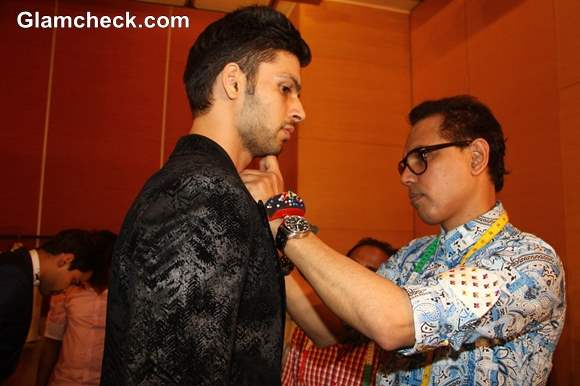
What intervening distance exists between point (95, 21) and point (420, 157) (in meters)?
3.99

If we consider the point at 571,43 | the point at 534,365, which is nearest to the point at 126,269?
the point at 534,365

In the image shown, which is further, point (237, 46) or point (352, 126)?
point (352, 126)

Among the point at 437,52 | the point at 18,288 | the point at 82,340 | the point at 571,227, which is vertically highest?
the point at 437,52

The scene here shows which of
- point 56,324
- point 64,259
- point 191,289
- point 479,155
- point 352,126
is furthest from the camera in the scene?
point 352,126

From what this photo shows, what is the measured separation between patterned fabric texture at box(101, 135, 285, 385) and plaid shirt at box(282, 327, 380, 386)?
1.38 meters

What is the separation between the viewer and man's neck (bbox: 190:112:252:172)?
1.09 metres

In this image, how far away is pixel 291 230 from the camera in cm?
112

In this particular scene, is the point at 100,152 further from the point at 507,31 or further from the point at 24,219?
the point at 507,31

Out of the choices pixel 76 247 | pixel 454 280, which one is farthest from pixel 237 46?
pixel 76 247

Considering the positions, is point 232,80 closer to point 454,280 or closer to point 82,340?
point 454,280

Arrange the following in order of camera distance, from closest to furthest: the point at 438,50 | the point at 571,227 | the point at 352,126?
the point at 571,227 → the point at 438,50 → the point at 352,126

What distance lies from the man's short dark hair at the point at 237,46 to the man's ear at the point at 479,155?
708 millimetres

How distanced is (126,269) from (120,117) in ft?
13.1

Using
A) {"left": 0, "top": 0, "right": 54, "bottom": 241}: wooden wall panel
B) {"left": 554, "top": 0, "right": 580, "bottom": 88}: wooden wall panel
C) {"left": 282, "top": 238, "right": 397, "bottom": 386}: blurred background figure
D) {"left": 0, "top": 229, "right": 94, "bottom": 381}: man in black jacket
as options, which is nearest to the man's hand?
{"left": 282, "top": 238, "right": 397, "bottom": 386}: blurred background figure
